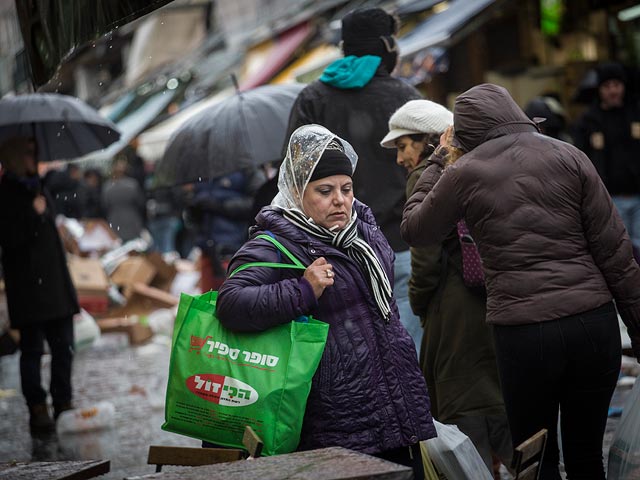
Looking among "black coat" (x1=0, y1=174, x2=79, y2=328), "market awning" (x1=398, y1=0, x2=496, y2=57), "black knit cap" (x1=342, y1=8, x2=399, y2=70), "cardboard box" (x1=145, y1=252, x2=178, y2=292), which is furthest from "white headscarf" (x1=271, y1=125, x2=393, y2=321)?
"cardboard box" (x1=145, y1=252, x2=178, y2=292)

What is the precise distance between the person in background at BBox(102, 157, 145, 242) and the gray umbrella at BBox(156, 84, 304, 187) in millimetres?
11265

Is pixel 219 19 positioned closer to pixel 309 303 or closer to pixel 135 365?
pixel 135 365

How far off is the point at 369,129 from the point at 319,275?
82.7 inches

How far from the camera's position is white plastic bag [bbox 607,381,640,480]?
4.68 metres

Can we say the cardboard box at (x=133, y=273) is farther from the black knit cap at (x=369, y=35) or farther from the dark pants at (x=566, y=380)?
the dark pants at (x=566, y=380)

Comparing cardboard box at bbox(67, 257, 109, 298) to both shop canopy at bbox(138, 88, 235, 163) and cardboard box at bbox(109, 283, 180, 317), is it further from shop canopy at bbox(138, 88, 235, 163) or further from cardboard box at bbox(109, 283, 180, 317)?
shop canopy at bbox(138, 88, 235, 163)

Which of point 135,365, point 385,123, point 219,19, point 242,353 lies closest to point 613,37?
point 135,365

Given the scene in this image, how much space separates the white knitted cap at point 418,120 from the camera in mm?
5762

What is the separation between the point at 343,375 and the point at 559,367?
0.87m

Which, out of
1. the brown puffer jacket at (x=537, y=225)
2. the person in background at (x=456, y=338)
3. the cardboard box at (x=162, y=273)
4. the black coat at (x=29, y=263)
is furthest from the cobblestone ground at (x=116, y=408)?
the brown puffer jacket at (x=537, y=225)

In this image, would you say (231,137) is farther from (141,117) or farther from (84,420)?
(141,117)

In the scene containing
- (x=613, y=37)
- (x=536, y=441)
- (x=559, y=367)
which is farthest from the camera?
(x=613, y=37)

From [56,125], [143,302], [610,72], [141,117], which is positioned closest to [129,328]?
[143,302]

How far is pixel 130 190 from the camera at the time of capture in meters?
20.0
